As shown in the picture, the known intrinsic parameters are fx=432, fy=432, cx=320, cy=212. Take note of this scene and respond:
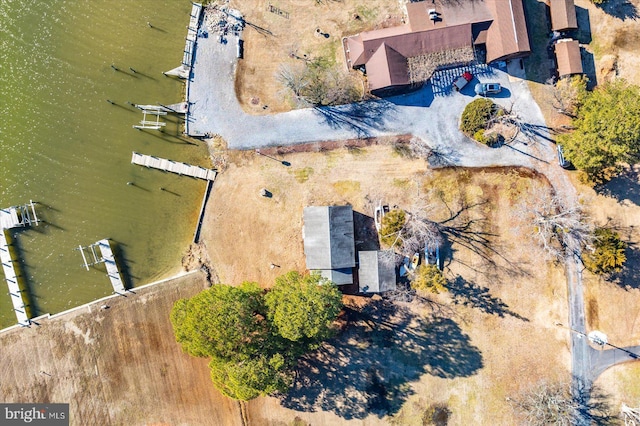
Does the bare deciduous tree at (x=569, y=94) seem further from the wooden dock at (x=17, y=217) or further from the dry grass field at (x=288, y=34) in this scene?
the wooden dock at (x=17, y=217)

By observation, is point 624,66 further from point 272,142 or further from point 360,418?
point 360,418

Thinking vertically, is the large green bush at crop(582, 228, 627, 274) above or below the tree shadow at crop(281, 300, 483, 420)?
above

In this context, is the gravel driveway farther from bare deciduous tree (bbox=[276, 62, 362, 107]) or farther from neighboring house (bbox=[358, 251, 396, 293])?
neighboring house (bbox=[358, 251, 396, 293])

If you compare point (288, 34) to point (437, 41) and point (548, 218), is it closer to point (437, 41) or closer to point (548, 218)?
point (437, 41)

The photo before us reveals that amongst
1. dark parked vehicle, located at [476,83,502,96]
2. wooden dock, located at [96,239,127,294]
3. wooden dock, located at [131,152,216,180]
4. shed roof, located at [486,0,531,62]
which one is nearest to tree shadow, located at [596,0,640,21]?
shed roof, located at [486,0,531,62]

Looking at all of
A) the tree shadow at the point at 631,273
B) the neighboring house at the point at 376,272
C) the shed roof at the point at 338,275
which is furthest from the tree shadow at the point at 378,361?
the tree shadow at the point at 631,273

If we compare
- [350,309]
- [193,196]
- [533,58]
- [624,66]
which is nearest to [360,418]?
[350,309]

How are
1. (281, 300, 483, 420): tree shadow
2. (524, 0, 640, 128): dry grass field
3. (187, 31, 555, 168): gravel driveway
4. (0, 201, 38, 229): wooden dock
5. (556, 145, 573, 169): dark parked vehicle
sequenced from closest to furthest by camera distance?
(556, 145, 573, 169): dark parked vehicle, (524, 0, 640, 128): dry grass field, (187, 31, 555, 168): gravel driveway, (281, 300, 483, 420): tree shadow, (0, 201, 38, 229): wooden dock

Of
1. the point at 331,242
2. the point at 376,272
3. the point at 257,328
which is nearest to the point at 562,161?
the point at 376,272
